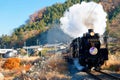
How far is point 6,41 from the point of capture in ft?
468

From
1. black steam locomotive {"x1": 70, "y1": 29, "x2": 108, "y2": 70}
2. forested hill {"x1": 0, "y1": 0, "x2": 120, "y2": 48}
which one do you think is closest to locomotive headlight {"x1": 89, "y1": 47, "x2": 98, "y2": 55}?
black steam locomotive {"x1": 70, "y1": 29, "x2": 108, "y2": 70}

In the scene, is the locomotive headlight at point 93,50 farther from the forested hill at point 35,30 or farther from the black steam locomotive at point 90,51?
the forested hill at point 35,30

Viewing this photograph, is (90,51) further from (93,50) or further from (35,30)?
(35,30)

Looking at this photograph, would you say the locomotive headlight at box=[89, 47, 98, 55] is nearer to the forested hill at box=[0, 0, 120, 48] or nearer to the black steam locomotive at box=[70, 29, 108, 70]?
the black steam locomotive at box=[70, 29, 108, 70]

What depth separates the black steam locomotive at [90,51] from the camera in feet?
85.0

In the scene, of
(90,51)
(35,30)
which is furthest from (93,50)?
(35,30)

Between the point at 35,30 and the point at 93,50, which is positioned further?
the point at 35,30

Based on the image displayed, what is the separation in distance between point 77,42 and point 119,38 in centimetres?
4300

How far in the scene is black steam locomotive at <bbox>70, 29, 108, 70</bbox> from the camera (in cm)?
2591

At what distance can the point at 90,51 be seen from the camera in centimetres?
2614

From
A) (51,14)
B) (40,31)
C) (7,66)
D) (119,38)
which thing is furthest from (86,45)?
(51,14)

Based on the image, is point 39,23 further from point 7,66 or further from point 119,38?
point 7,66

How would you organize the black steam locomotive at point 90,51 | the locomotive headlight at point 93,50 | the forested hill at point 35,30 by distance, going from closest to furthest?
the black steam locomotive at point 90,51
the locomotive headlight at point 93,50
the forested hill at point 35,30

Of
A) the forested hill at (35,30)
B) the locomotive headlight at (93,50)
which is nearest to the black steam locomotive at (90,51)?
the locomotive headlight at (93,50)
